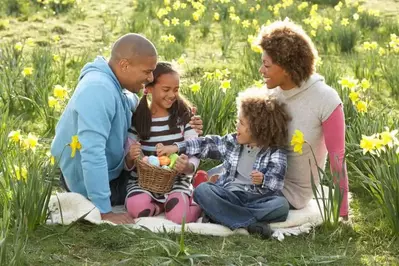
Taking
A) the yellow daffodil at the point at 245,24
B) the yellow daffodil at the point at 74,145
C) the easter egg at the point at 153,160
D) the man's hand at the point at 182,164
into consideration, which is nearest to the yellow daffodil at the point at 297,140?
the man's hand at the point at 182,164

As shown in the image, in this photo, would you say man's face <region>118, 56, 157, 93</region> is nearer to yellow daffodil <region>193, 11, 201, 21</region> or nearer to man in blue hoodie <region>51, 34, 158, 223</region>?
man in blue hoodie <region>51, 34, 158, 223</region>

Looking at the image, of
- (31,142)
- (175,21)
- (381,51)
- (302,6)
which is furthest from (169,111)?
(302,6)

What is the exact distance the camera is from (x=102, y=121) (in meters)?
4.15

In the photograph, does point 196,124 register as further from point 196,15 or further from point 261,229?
point 196,15

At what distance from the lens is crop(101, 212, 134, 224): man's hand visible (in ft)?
13.6

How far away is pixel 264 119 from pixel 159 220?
0.75 meters

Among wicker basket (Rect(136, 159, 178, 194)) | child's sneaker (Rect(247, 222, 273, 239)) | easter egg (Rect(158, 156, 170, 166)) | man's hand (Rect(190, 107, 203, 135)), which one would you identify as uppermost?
man's hand (Rect(190, 107, 203, 135))

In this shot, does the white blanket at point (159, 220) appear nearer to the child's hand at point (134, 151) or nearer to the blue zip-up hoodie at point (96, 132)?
the blue zip-up hoodie at point (96, 132)

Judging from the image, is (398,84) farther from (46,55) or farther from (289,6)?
(289,6)

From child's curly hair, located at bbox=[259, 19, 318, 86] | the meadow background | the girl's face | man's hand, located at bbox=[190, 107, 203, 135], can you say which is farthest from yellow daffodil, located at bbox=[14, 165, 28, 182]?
child's curly hair, located at bbox=[259, 19, 318, 86]

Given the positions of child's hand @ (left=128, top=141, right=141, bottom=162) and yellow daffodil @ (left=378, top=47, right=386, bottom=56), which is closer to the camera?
child's hand @ (left=128, top=141, right=141, bottom=162)

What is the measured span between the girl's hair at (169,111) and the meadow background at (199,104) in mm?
523

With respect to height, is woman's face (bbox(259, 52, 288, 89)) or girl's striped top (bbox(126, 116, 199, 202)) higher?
woman's face (bbox(259, 52, 288, 89))

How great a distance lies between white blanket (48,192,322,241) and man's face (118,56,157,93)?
0.65 m
